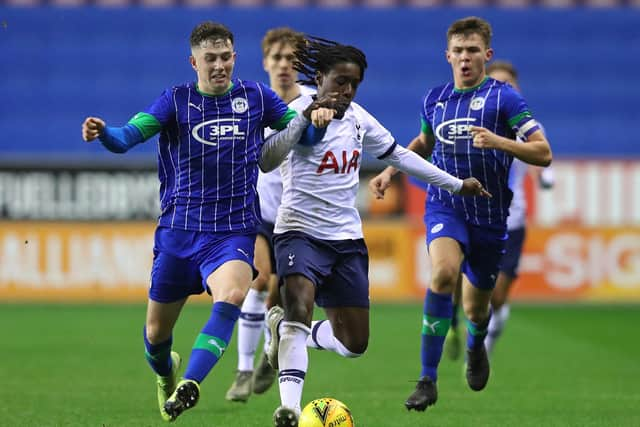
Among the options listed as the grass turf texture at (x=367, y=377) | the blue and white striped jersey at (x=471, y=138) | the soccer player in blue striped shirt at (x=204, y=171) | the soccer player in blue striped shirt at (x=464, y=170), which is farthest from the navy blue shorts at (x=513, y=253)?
the soccer player in blue striped shirt at (x=204, y=171)

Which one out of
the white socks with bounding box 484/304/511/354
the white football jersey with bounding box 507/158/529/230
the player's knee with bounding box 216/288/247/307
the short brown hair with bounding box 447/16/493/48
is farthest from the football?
the white football jersey with bounding box 507/158/529/230

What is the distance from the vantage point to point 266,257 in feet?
26.5

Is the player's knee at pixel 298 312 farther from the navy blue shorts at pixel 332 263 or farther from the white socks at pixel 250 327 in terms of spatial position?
the white socks at pixel 250 327

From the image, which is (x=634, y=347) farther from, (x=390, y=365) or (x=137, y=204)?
(x=137, y=204)

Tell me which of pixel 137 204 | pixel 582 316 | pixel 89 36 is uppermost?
pixel 89 36

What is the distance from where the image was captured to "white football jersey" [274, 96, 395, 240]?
21.9 ft

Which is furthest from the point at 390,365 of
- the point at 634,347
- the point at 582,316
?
the point at 582,316

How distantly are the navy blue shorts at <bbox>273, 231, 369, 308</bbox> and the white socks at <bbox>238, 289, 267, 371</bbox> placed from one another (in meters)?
1.36

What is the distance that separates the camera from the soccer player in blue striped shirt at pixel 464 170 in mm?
7289

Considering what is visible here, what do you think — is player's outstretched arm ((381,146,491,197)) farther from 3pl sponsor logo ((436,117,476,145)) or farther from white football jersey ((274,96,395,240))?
3pl sponsor logo ((436,117,476,145))

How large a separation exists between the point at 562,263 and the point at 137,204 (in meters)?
6.07

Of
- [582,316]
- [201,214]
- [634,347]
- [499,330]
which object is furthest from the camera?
[582,316]

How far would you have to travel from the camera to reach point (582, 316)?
14.9 metres

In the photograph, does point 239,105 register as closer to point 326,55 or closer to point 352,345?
point 326,55
